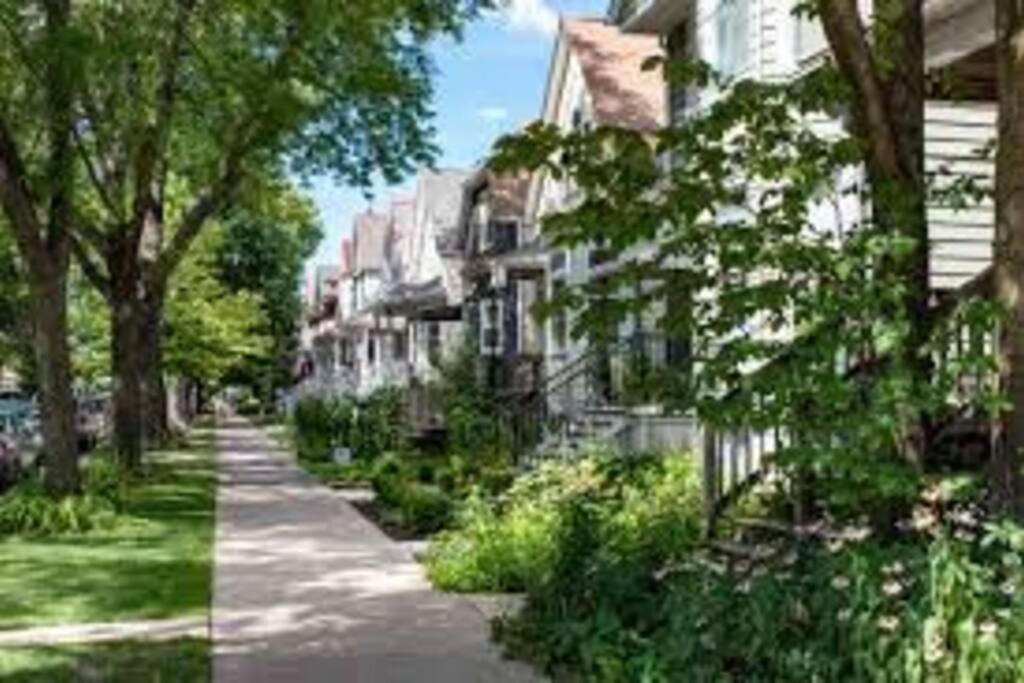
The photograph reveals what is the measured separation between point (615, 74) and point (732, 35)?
1713cm

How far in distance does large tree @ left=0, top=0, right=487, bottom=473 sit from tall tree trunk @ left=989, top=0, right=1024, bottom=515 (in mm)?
14816

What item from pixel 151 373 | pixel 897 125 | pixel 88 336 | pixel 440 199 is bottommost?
pixel 151 373

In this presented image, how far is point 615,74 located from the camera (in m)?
40.0

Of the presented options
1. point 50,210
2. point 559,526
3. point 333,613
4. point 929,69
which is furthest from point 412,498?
point 929,69

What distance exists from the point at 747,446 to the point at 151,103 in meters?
17.0

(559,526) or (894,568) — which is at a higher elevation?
(894,568)

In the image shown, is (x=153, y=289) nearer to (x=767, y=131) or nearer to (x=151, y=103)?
(x=151, y=103)

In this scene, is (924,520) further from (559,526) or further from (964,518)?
(559,526)

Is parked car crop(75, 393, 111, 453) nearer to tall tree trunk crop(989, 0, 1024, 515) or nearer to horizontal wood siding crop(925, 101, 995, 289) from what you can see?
horizontal wood siding crop(925, 101, 995, 289)

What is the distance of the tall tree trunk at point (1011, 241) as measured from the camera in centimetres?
834

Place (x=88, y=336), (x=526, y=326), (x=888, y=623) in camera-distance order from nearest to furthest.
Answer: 1. (x=888, y=623)
2. (x=526, y=326)
3. (x=88, y=336)

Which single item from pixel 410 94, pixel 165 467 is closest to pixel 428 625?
pixel 410 94

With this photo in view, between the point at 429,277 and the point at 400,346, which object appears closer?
the point at 400,346

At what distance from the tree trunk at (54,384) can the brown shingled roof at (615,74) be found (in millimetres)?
17456
